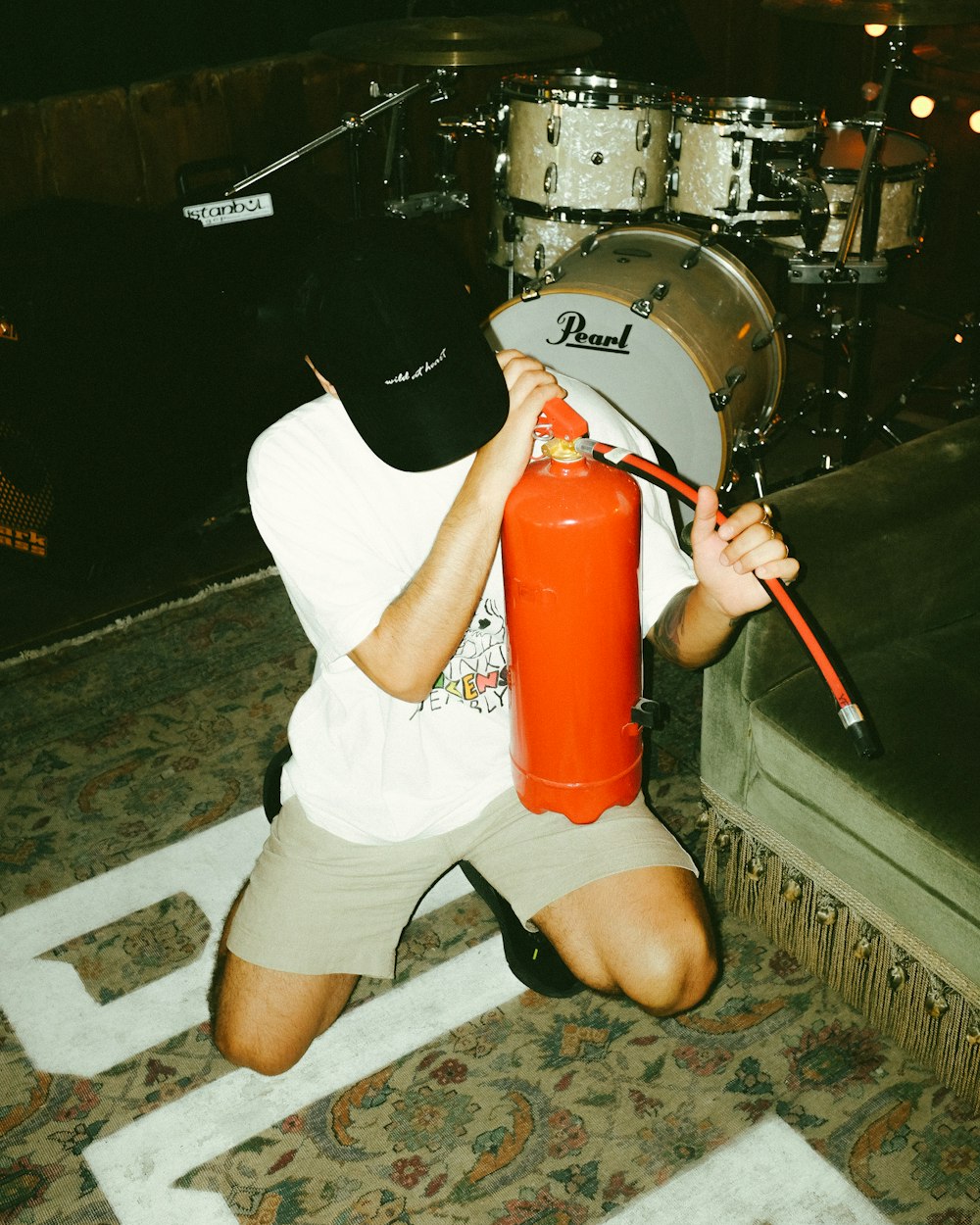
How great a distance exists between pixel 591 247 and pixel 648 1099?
2182 mm

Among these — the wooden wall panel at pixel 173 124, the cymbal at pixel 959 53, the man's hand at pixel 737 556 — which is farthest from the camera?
the wooden wall panel at pixel 173 124

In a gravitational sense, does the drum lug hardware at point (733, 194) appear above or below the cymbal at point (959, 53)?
below

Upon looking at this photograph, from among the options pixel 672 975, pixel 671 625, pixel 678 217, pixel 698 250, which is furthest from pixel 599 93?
pixel 672 975

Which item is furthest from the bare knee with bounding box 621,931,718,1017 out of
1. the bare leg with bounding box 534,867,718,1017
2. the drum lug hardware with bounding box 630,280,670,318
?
the drum lug hardware with bounding box 630,280,670,318

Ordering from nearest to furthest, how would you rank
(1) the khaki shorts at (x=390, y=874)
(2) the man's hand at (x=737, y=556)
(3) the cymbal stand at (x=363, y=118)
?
1. (2) the man's hand at (x=737, y=556)
2. (1) the khaki shorts at (x=390, y=874)
3. (3) the cymbal stand at (x=363, y=118)

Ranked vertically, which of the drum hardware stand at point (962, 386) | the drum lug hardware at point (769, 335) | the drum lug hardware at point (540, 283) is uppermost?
the drum lug hardware at point (540, 283)

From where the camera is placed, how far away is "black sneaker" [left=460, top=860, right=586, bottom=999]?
1.85 m

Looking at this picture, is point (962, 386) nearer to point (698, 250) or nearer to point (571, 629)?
point (698, 250)


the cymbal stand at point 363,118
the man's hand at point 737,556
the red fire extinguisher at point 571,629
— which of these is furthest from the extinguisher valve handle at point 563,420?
the cymbal stand at point 363,118

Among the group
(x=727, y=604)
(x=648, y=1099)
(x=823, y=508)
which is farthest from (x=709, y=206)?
(x=648, y=1099)

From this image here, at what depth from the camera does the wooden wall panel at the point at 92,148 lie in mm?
3787

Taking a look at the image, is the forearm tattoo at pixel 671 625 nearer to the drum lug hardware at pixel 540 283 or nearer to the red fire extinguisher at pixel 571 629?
the red fire extinguisher at pixel 571 629

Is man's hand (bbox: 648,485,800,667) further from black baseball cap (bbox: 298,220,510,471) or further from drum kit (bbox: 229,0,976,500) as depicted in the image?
drum kit (bbox: 229,0,976,500)

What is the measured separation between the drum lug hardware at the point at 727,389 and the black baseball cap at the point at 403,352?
4.51ft
